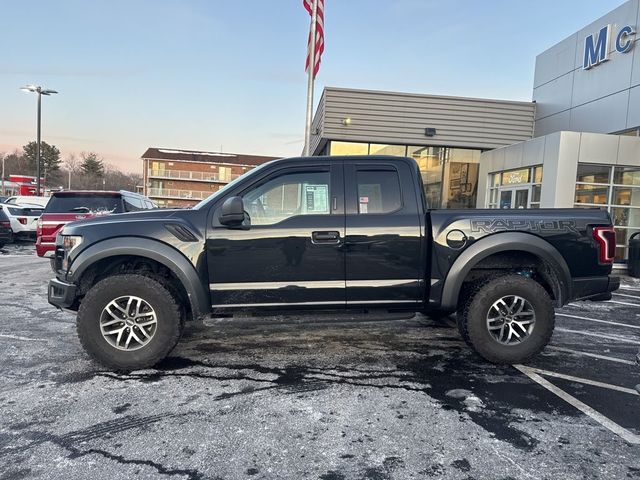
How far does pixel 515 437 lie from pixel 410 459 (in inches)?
31.7

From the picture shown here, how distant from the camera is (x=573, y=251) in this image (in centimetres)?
421

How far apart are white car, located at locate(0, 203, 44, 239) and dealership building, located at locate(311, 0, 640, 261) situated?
34.8ft

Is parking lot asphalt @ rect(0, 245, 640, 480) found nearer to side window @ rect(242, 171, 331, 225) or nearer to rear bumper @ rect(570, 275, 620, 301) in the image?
rear bumper @ rect(570, 275, 620, 301)

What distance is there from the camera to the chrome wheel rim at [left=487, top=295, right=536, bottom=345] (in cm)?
418

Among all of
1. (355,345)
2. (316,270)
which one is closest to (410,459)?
(316,270)

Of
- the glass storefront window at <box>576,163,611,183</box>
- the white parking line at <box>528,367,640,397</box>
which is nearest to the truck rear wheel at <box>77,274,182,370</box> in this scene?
the white parking line at <box>528,367,640,397</box>

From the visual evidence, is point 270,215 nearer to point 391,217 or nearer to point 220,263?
point 220,263

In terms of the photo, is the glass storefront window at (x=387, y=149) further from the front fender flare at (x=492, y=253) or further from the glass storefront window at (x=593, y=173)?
the front fender flare at (x=492, y=253)

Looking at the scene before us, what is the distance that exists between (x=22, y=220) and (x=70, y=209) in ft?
29.1

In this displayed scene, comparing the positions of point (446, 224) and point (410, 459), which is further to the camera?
point (446, 224)

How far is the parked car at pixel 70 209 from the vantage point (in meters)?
7.99

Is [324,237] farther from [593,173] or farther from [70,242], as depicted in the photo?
[593,173]

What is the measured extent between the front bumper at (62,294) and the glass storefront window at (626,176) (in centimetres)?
1267

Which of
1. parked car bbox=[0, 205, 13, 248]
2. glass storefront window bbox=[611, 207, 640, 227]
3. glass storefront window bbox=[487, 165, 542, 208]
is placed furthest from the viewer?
parked car bbox=[0, 205, 13, 248]
